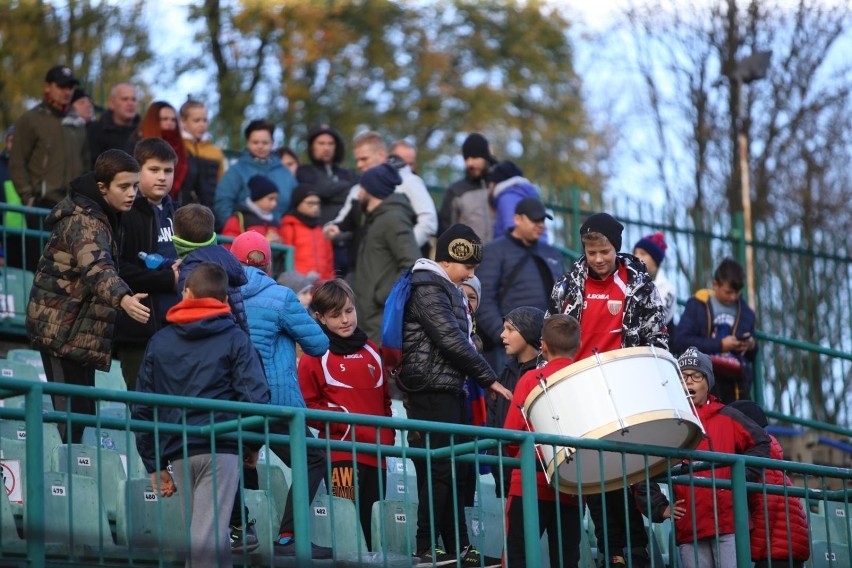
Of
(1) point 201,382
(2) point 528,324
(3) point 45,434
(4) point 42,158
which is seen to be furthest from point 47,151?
(1) point 201,382

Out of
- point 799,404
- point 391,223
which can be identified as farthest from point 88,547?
point 799,404

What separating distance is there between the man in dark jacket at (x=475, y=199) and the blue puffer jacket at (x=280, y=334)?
18.4 ft

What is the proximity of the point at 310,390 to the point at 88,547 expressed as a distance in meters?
2.36

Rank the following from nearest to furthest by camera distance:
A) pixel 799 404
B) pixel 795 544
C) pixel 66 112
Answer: pixel 795 544
pixel 66 112
pixel 799 404

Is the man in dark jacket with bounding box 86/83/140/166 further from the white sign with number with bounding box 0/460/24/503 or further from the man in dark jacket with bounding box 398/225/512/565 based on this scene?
the white sign with number with bounding box 0/460/24/503

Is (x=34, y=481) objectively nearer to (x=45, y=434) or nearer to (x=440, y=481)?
(x=45, y=434)

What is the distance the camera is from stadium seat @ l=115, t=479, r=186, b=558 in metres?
8.16

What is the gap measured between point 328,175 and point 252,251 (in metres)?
5.68

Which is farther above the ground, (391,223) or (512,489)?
(391,223)

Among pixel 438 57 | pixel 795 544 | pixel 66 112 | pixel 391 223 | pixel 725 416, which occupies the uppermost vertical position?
pixel 438 57

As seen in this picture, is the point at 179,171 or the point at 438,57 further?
the point at 438,57

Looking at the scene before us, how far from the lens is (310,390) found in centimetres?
999

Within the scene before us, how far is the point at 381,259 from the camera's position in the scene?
13391 millimetres

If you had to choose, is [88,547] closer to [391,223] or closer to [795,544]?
[795,544]
